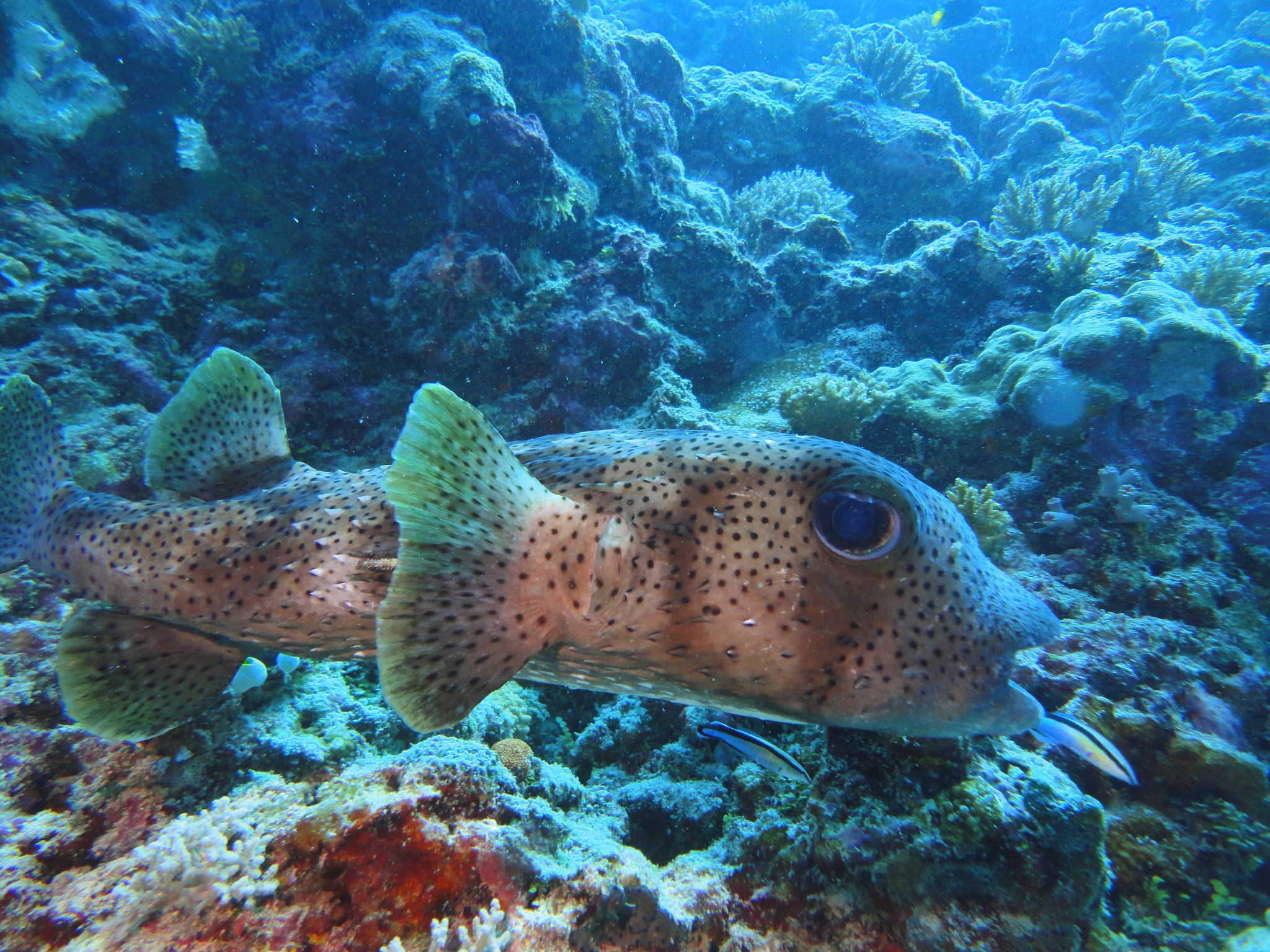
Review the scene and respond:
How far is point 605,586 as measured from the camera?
2.00 meters

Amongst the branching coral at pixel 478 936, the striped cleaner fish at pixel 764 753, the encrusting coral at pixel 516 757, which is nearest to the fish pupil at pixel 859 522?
the striped cleaner fish at pixel 764 753

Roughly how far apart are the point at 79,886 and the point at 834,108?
17.0 metres

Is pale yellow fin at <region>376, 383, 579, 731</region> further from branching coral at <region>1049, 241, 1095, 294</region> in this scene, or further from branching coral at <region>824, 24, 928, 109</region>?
branching coral at <region>824, 24, 928, 109</region>

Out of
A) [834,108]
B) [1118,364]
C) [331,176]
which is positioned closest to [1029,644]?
[1118,364]

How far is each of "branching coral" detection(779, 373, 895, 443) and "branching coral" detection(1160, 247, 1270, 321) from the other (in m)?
5.61

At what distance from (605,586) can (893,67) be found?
825 inches

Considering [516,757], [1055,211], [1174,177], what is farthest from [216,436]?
[1174,177]

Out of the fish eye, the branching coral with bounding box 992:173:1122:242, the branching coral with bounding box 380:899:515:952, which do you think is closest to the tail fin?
the branching coral with bounding box 380:899:515:952

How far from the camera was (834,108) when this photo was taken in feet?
42.7

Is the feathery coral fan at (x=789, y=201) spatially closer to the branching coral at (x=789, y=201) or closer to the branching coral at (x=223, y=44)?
the branching coral at (x=789, y=201)

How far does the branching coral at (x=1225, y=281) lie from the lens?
7.20m

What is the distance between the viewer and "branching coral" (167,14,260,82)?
6.81 meters

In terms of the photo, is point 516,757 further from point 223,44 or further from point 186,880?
point 223,44

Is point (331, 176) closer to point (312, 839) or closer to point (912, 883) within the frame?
point (312, 839)
